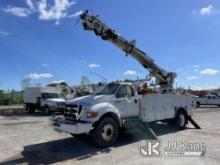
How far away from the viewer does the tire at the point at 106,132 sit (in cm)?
944

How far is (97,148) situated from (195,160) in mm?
3154

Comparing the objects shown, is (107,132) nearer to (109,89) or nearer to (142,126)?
(109,89)

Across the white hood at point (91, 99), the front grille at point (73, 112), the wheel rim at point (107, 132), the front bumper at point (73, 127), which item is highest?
the white hood at point (91, 99)

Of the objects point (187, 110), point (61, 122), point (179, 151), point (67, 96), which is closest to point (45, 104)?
point (67, 96)

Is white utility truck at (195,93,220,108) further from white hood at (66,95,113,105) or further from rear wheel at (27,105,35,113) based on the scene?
white hood at (66,95,113,105)

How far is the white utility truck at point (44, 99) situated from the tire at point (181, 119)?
1145cm

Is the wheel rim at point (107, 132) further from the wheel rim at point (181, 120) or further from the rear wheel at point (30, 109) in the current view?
the rear wheel at point (30, 109)

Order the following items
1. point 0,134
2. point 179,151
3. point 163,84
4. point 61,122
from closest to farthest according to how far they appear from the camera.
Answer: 1. point 179,151
2. point 61,122
3. point 0,134
4. point 163,84

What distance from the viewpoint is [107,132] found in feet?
32.2

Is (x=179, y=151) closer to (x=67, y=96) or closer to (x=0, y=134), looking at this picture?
(x=0, y=134)

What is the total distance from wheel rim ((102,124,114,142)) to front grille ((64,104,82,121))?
39.3 inches

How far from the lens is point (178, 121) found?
14.0m

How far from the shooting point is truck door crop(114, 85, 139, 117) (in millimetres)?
10654

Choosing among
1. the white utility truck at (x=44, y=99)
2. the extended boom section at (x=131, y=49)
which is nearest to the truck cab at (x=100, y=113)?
the extended boom section at (x=131, y=49)
